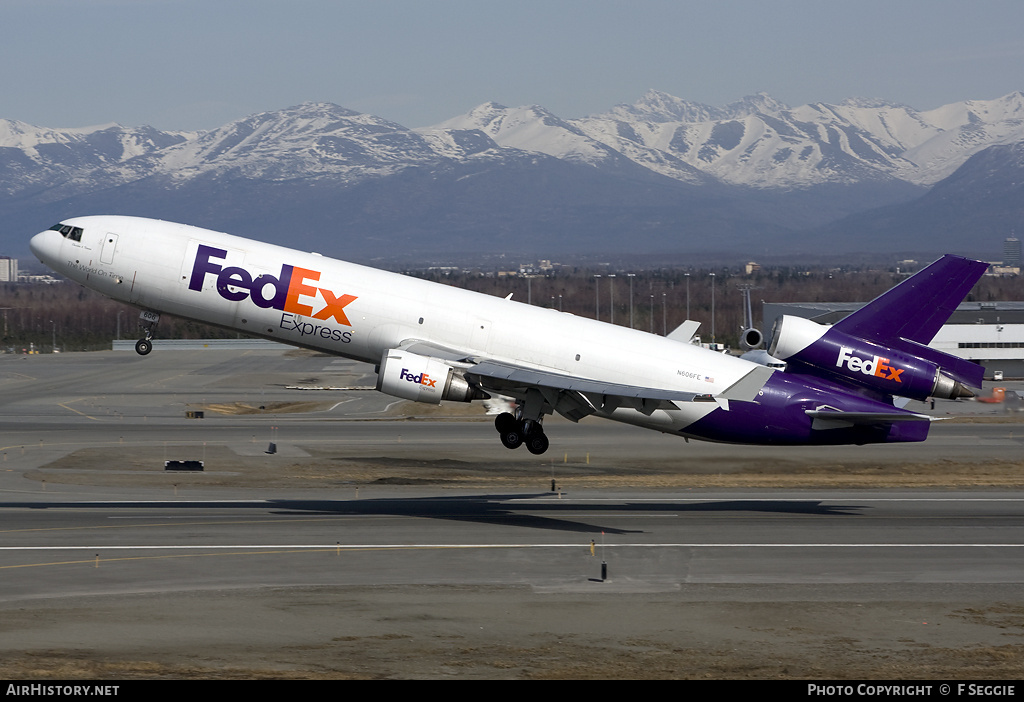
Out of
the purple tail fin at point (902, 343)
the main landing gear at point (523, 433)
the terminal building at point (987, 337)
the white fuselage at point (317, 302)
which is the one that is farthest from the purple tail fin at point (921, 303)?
the terminal building at point (987, 337)

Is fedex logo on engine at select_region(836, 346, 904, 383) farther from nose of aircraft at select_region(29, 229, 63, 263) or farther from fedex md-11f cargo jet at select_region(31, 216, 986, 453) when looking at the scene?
nose of aircraft at select_region(29, 229, 63, 263)

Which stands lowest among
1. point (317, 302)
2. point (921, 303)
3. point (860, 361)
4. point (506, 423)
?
point (506, 423)

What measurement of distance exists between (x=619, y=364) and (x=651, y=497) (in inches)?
444

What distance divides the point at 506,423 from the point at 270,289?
36.8 feet

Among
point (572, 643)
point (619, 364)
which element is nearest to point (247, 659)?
point (572, 643)

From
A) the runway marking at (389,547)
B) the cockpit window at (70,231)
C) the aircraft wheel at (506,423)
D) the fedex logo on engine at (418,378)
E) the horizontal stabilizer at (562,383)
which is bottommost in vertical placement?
the runway marking at (389,547)

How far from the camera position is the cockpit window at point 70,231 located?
46656 millimetres

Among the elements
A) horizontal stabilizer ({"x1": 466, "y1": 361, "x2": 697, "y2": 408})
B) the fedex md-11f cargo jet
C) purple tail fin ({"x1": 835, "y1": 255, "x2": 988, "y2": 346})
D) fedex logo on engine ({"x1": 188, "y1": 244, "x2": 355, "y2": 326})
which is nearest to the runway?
the fedex md-11f cargo jet

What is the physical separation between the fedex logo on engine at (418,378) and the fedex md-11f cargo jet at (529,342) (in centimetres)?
5

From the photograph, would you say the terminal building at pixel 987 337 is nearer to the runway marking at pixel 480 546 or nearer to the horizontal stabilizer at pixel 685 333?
the horizontal stabilizer at pixel 685 333

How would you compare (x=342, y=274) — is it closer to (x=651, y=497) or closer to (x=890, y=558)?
(x=651, y=497)

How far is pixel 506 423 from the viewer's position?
4750cm

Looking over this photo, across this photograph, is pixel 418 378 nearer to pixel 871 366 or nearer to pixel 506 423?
pixel 506 423

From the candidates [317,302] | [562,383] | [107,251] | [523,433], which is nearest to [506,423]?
[523,433]
